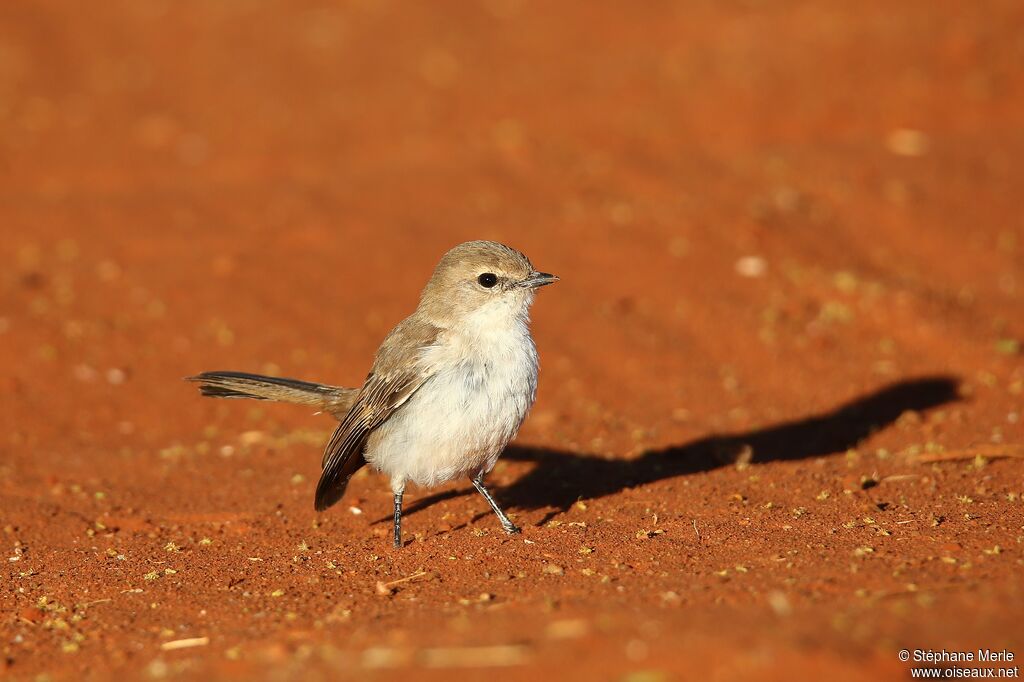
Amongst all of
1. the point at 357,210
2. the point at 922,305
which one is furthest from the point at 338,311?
the point at 922,305

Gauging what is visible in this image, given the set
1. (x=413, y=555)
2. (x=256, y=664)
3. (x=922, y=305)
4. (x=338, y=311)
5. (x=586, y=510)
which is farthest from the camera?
(x=338, y=311)

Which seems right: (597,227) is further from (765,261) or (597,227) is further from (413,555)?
(413,555)

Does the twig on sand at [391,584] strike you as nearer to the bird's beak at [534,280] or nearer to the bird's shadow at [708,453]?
the bird's shadow at [708,453]

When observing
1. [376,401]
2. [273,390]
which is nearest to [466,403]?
[376,401]

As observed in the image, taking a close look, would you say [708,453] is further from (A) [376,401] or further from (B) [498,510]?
(A) [376,401]

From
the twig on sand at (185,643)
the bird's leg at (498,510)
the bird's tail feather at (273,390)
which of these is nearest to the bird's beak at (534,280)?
the bird's leg at (498,510)

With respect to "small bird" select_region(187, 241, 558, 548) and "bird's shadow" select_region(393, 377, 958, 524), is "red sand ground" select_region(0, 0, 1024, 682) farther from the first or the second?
"small bird" select_region(187, 241, 558, 548)

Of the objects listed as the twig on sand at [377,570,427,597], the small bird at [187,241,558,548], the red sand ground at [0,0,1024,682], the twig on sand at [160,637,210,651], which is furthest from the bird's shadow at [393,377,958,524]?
the twig on sand at [160,637,210,651]
